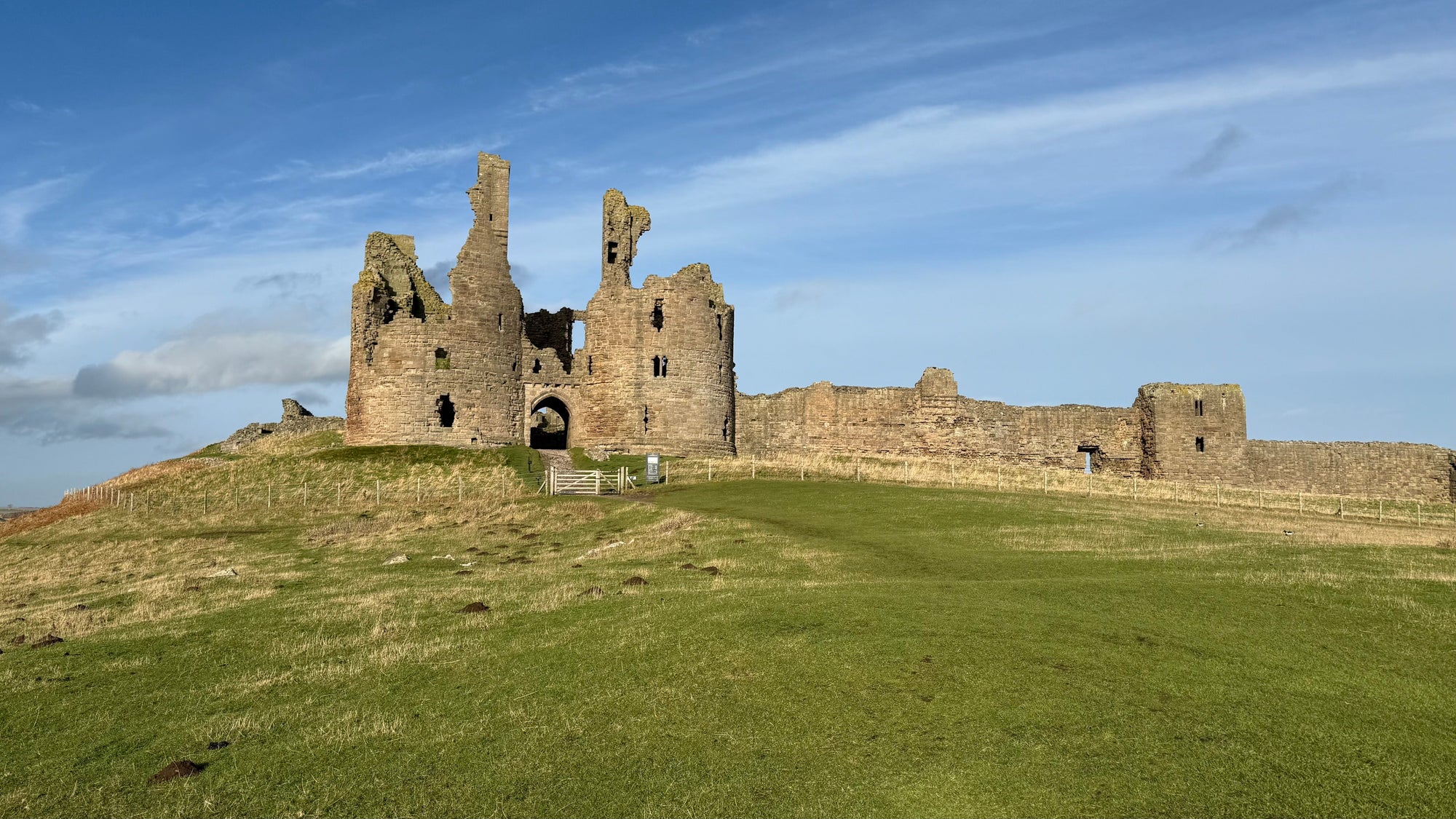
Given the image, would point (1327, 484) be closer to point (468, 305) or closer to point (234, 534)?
point (468, 305)

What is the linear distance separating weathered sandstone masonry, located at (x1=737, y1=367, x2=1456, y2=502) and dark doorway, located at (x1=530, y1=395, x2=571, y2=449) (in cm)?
1063

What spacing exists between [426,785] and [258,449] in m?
54.3

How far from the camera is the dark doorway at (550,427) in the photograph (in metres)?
57.3

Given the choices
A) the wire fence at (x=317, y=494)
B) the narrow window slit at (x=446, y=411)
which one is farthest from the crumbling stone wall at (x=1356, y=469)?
the narrow window slit at (x=446, y=411)

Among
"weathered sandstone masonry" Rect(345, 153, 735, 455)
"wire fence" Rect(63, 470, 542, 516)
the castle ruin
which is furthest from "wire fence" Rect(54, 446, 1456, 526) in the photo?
the castle ruin

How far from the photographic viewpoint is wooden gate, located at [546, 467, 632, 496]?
4091 centimetres

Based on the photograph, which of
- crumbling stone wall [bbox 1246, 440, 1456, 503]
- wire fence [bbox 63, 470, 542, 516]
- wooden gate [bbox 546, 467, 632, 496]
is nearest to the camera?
wire fence [bbox 63, 470, 542, 516]

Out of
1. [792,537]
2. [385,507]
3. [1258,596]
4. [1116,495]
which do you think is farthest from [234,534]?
[1116,495]

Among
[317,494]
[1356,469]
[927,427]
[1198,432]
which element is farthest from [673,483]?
[1356,469]

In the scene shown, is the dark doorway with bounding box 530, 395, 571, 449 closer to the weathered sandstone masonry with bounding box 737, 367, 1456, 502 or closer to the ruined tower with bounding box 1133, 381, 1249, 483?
the weathered sandstone masonry with bounding box 737, 367, 1456, 502

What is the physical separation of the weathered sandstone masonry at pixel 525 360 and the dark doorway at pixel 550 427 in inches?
58.0

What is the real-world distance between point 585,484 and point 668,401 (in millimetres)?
11250

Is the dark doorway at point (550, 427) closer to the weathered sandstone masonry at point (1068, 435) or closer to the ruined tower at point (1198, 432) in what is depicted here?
the weathered sandstone masonry at point (1068, 435)

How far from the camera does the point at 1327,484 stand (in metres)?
55.5
